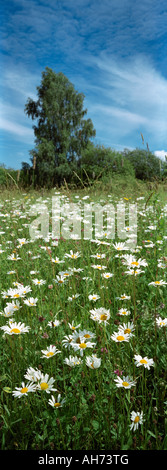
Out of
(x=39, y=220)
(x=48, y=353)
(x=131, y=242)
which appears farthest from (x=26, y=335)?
(x=39, y=220)

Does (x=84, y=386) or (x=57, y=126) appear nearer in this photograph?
(x=84, y=386)

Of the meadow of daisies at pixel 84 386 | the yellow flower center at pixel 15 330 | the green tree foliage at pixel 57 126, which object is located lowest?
the meadow of daisies at pixel 84 386

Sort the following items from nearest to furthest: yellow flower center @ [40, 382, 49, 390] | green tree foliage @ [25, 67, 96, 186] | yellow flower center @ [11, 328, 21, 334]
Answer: yellow flower center @ [40, 382, 49, 390]
yellow flower center @ [11, 328, 21, 334]
green tree foliage @ [25, 67, 96, 186]

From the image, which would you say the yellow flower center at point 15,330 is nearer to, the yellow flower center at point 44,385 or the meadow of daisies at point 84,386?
the meadow of daisies at point 84,386

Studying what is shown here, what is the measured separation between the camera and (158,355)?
181 centimetres

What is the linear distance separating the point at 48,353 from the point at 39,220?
4.07 metres

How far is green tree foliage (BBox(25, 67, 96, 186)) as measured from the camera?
3322 centimetres

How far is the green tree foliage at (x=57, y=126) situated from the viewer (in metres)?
33.2

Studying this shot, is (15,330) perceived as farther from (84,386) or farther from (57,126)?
(57,126)

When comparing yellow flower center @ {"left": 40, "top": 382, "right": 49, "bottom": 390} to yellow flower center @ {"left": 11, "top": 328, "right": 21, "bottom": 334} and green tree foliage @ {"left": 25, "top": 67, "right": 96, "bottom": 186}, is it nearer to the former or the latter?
yellow flower center @ {"left": 11, "top": 328, "right": 21, "bottom": 334}

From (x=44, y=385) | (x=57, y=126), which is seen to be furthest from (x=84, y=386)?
(x=57, y=126)

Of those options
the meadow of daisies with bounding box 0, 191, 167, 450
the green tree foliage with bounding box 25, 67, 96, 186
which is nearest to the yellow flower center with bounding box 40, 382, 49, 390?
the meadow of daisies with bounding box 0, 191, 167, 450

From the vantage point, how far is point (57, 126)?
34.6 metres

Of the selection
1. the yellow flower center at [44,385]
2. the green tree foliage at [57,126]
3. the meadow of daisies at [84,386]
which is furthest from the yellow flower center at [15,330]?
the green tree foliage at [57,126]
